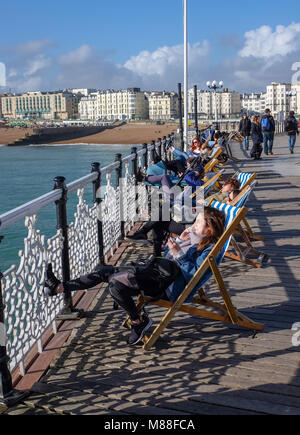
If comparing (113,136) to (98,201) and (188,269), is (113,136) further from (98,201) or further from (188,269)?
(188,269)

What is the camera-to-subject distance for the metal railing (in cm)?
302

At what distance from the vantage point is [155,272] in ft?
11.5

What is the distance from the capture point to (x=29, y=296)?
10.9 ft

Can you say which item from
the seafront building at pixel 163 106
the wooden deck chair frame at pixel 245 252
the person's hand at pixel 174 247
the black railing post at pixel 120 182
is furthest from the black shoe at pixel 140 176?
the seafront building at pixel 163 106

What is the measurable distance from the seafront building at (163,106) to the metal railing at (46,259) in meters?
179

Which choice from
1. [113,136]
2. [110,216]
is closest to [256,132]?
[110,216]

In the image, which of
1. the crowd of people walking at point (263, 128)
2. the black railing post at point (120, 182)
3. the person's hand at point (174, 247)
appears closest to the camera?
the person's hand at point (174, 247)

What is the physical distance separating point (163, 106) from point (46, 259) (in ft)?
608

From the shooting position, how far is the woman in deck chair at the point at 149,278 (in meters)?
3.44

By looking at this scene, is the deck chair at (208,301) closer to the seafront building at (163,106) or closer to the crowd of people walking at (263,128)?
the crowd of people walking at (263,128)
